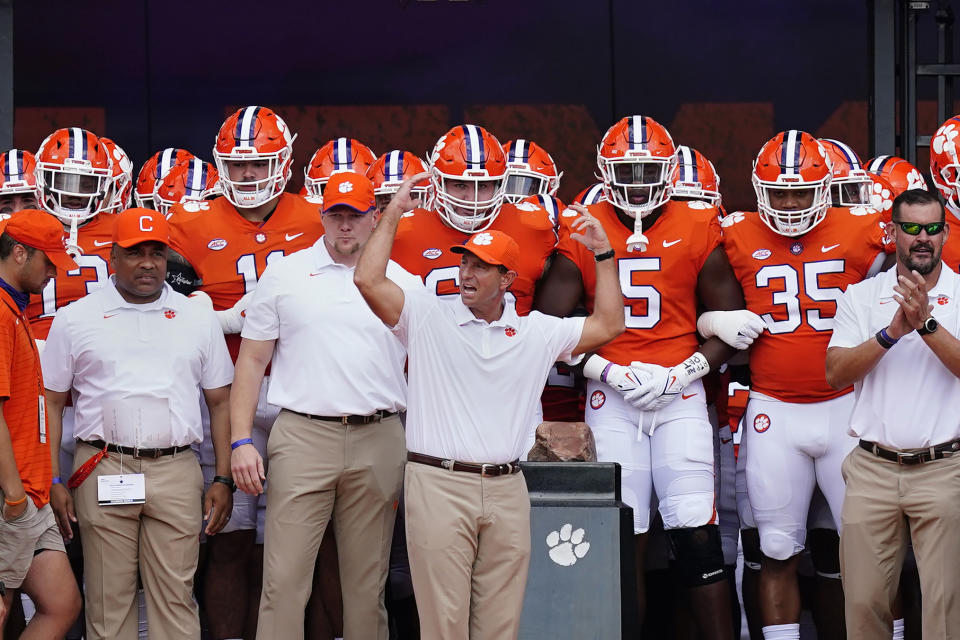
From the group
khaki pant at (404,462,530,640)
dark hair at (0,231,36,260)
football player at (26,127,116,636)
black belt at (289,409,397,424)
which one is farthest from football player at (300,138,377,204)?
khaki pant at (404,462,530,640)

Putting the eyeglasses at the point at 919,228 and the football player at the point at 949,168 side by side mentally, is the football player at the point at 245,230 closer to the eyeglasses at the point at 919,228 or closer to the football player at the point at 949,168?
the eyeglasses at the point at 919,228

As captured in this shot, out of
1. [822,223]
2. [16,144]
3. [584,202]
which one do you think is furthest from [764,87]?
[16,144]

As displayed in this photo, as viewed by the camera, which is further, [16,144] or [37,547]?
[16,144]

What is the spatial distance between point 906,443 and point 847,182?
1.72m

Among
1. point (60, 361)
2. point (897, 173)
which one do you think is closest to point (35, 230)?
point (60, 361)

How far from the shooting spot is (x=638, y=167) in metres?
5.54

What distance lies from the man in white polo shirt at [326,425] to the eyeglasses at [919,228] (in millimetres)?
1666

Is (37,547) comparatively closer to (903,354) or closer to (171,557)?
(171,557)

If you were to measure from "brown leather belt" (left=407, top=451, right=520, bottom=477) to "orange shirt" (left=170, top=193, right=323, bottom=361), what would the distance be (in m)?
1.43

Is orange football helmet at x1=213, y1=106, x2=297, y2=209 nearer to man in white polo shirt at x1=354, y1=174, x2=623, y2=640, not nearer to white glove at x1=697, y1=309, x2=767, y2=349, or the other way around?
man in white polo shirt at x1=354, y1=174, x2=623, y2=640

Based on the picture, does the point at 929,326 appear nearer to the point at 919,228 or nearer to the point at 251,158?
the point at 919,228

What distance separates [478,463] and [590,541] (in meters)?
0.51

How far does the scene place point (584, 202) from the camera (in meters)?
6.43

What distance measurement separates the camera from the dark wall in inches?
336
